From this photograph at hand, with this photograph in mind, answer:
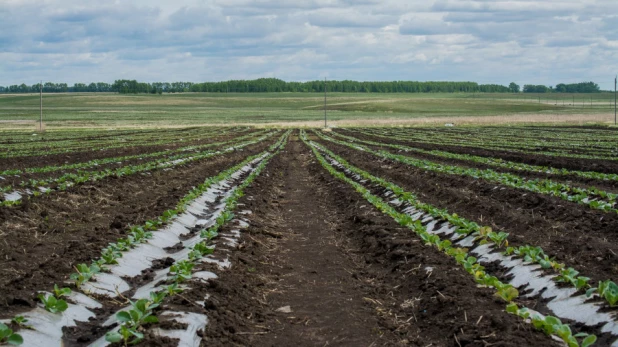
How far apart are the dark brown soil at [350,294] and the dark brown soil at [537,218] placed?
170 centimetres

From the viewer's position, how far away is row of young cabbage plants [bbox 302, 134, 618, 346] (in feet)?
19.4

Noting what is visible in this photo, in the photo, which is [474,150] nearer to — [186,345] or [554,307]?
[554,307]

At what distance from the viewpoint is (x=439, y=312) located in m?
7.38

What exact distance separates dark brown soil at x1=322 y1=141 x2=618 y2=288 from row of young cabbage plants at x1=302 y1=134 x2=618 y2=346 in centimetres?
52

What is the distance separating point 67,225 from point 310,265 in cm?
540

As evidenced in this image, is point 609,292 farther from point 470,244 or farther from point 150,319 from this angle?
point 150,319

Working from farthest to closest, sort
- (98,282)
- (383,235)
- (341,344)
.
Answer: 1. (383,235)
2. (98,282)
3. (341,344)

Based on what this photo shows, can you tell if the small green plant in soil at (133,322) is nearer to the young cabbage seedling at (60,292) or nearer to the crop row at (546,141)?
the young cabbage seedling at (60,292)

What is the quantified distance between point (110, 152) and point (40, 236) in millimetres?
22665

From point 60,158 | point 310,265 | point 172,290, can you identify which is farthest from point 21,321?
point 60,158

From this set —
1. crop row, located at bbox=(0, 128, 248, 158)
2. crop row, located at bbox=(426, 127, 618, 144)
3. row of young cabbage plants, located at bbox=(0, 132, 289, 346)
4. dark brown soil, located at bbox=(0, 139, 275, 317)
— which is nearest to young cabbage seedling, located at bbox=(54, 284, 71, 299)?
row of young cabbage plants, located at bbox=(0, 132, 289, 346)

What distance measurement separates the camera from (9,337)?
5219mm

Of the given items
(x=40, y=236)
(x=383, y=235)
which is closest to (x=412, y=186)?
(x=383, y=235)

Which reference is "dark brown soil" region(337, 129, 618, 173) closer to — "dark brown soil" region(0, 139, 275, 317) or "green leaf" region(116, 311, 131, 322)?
"dark brown soil" region(0, 139, 275, 317)
